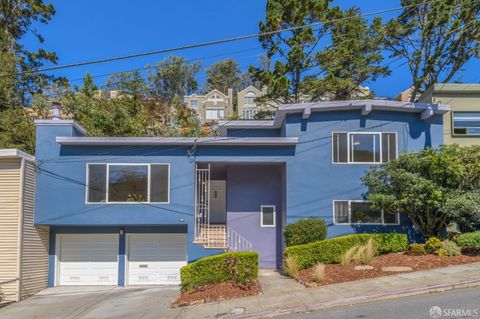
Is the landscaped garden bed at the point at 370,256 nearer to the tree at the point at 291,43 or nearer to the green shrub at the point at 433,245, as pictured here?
the green shrub at the point at 433,245

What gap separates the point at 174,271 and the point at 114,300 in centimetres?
383

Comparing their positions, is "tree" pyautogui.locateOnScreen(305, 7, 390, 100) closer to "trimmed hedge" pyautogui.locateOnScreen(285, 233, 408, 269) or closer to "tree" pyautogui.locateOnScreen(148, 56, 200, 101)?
"trimmed hedge" pyautogui.locateOnScreen(285, 233, 408, 269)

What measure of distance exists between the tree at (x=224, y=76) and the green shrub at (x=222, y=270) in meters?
50.7

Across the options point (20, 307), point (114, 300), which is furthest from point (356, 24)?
point (20, 307)

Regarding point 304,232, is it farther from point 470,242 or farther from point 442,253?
point 470,242

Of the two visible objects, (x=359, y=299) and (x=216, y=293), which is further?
(x=216, y=293)

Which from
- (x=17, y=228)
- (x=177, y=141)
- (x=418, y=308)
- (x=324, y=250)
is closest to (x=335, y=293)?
(x=418, y=308)

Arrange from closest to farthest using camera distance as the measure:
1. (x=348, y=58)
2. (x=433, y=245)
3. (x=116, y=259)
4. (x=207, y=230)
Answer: (x=433, y=245), (x=207, y=230), (x=116, y=259), (x=348, y=58)

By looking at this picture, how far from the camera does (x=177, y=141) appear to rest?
15.9 metres

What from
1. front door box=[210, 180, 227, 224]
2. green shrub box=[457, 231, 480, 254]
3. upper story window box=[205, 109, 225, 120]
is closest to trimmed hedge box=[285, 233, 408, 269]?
green shrub box=[457, 231, 480, 254]

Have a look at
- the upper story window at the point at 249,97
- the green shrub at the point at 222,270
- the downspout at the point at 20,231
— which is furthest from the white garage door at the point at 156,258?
the upper story window at the point at 249,97

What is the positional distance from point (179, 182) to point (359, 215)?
668 cm

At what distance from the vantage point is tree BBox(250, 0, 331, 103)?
25.7 m

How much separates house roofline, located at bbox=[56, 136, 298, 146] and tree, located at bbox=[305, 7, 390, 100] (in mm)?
12055
